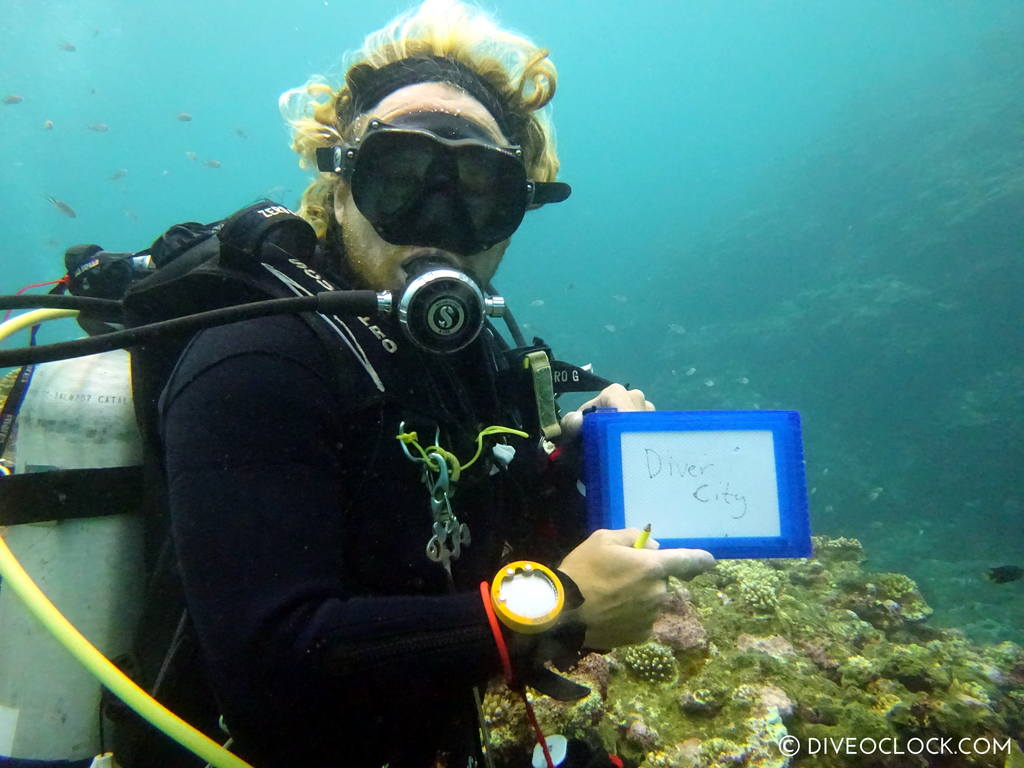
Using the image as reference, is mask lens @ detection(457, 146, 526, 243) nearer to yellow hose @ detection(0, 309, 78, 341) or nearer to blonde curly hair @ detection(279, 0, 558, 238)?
blonde curly hair @ detection(279, 0, 558, 238)

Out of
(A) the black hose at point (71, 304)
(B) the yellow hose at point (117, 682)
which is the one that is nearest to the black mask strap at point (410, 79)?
(A) the black hose at point (71, 304)

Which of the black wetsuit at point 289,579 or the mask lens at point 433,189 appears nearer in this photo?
the black wetsuit at point 289,579

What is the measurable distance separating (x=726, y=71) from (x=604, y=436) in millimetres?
171708

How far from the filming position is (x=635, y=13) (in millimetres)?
140500

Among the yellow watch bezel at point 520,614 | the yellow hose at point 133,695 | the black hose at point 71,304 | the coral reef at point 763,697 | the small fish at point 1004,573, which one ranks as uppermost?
the black hose at point 71,304

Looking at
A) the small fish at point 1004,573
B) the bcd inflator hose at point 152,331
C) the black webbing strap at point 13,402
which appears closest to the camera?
the bcd inflator hose at point 152,331

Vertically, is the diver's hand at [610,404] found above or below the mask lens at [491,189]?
below

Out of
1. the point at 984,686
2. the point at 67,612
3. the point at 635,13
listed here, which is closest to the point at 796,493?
the point at 67,612

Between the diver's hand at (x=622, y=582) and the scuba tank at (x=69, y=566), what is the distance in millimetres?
1552

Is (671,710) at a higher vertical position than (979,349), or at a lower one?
lower

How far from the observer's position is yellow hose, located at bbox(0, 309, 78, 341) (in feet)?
6.00

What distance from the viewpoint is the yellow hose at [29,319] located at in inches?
72.0

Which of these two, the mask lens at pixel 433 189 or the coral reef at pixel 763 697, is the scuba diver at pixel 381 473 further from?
the coral reef at pixel 763 697

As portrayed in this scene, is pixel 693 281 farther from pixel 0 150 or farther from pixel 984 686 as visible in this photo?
pixel 0 150
